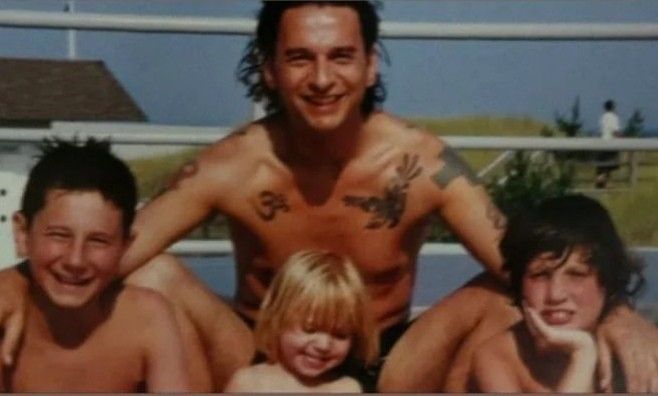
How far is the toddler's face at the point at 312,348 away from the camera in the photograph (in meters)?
3.27

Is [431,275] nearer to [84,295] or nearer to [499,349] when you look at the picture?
[499,349]

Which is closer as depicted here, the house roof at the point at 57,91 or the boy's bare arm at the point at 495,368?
the house roof at the point at 57,91

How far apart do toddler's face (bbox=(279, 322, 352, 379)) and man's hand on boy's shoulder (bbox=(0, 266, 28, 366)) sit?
0.56 meters

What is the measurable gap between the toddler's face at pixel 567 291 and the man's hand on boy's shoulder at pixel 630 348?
56mm

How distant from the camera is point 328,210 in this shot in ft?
10.8

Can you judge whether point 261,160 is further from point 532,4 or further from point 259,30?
point 532,4

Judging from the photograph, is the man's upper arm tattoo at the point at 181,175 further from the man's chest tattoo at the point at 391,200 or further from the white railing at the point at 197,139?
the man's chest tattoo at the point at 391,200

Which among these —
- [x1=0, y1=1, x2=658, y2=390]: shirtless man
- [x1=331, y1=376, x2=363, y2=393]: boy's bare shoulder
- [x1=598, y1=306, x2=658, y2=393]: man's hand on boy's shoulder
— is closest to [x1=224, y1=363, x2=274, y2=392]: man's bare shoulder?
[x1=0, y1=1, x2=658, y2=390]: shirtless man

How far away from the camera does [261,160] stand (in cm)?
331

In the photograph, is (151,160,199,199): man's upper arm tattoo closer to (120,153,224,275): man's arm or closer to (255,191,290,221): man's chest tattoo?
(120,153,224,275): man's arm

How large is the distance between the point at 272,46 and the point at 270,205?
35 centimetres

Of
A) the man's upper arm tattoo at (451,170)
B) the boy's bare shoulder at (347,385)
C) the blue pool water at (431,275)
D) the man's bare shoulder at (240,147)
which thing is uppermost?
the man's bare shoulder at (240,147)

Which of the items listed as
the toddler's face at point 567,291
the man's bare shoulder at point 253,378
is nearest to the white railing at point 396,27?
the toddler's face at point 567,291

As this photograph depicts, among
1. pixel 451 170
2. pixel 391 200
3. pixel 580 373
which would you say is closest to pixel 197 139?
pixel 391 200
